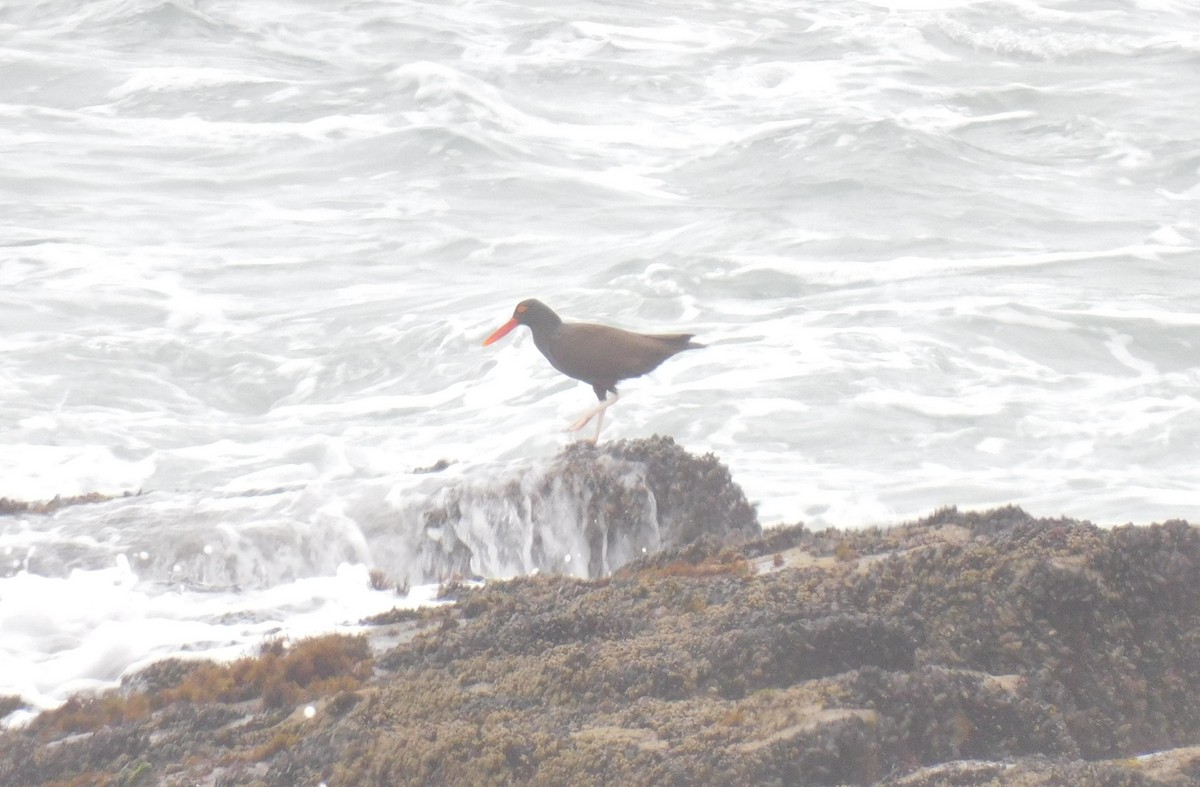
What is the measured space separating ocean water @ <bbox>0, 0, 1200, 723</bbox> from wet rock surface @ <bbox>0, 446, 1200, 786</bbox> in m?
0.68

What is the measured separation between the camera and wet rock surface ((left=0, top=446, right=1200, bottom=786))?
295 cm

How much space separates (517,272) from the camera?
13.8m

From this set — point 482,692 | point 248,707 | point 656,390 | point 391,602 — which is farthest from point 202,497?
point 656,390

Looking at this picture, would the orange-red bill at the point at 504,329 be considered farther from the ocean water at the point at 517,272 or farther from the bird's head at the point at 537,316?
the ocean water at the point at 517,272

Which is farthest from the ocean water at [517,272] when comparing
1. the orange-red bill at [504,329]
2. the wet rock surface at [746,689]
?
the orange-red bill at [504,329]

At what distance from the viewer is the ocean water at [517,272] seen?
19.9ft

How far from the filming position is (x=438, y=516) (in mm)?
5840

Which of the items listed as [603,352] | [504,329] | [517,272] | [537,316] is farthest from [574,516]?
[517,272]

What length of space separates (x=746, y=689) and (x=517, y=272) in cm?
1073

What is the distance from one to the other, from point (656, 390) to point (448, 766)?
7.58 meters

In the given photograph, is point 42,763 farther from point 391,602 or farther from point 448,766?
point 391,602

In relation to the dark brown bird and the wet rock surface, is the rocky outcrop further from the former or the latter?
the wet rock surface

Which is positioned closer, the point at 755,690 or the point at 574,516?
the point at 755,690

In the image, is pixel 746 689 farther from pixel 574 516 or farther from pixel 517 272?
pixel 517 272
